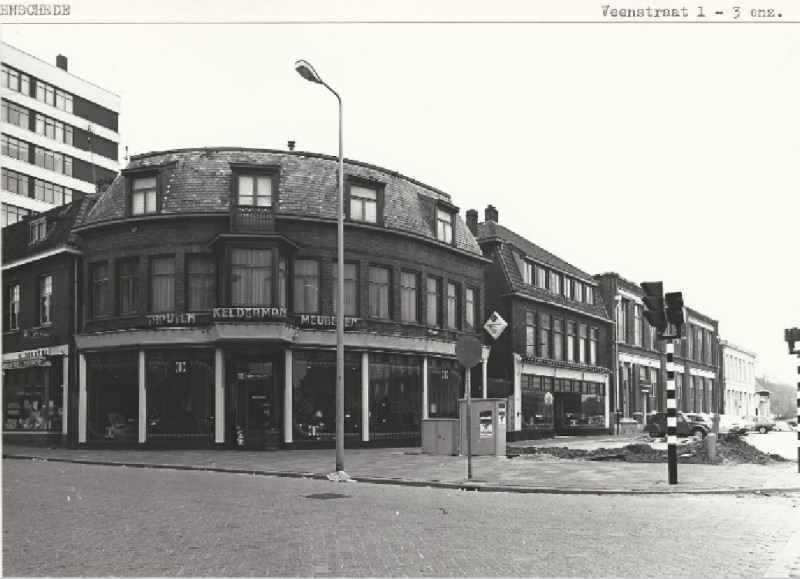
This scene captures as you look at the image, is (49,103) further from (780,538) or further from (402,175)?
(780,538)

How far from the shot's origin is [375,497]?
12.7 metres

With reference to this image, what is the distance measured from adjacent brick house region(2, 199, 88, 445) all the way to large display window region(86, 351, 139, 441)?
57.9 inches

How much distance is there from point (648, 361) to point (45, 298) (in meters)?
36.7

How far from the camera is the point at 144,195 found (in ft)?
86.4

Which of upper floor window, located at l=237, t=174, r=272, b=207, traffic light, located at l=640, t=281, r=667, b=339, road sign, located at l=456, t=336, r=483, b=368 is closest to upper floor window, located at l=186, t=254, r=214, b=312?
upper floor window, located at l=237, t=174, r=272, b=207

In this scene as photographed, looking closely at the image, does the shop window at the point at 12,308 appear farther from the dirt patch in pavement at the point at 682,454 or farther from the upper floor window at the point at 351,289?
the dirt patch in pavement at the point at 682,454

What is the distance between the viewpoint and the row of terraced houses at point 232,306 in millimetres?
25375

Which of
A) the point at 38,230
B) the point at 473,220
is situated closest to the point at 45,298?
the point at 38,230

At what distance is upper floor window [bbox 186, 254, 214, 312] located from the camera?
84.0 ft

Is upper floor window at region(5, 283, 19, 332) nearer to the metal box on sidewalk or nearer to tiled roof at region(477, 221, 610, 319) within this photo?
the metal box on sidewalk

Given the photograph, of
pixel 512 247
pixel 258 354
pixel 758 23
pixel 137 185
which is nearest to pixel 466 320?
pixel 512 247

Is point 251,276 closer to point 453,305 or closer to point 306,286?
point 306,286

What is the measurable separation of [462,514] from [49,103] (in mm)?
38260

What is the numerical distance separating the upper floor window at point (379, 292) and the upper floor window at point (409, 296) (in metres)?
0.60
